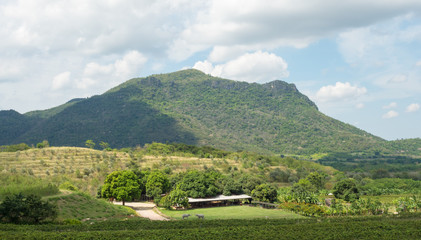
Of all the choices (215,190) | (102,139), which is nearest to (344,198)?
(215,190)

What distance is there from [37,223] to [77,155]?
57923 millimetres

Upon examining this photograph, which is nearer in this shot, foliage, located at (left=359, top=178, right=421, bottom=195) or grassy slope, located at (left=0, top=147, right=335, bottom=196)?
grassy slope, located at (left=0, top=147, right=335, bottom=196)

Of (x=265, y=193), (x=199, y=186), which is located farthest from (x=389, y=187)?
(x=199, y=186)

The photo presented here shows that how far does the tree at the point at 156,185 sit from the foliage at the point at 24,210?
28768mm

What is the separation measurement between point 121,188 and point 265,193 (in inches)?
1071

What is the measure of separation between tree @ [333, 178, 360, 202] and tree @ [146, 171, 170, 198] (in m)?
36.1

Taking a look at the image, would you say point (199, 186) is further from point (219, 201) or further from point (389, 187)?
point (389, 187)

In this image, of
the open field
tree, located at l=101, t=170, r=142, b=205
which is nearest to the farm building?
tree, located at l=101, t=170, r=142, b=205

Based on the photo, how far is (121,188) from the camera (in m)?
60.1

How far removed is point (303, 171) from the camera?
113312mm

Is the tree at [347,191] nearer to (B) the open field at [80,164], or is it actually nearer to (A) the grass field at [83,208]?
(B) the open field at [80,164]

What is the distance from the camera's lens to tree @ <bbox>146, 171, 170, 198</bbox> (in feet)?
214

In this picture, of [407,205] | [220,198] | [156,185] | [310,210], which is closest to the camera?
[310,210]

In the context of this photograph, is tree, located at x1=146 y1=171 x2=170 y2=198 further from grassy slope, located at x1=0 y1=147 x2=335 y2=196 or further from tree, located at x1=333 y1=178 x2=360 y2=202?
tree, located at x1=333 y1=178 x2=360 y2=202
